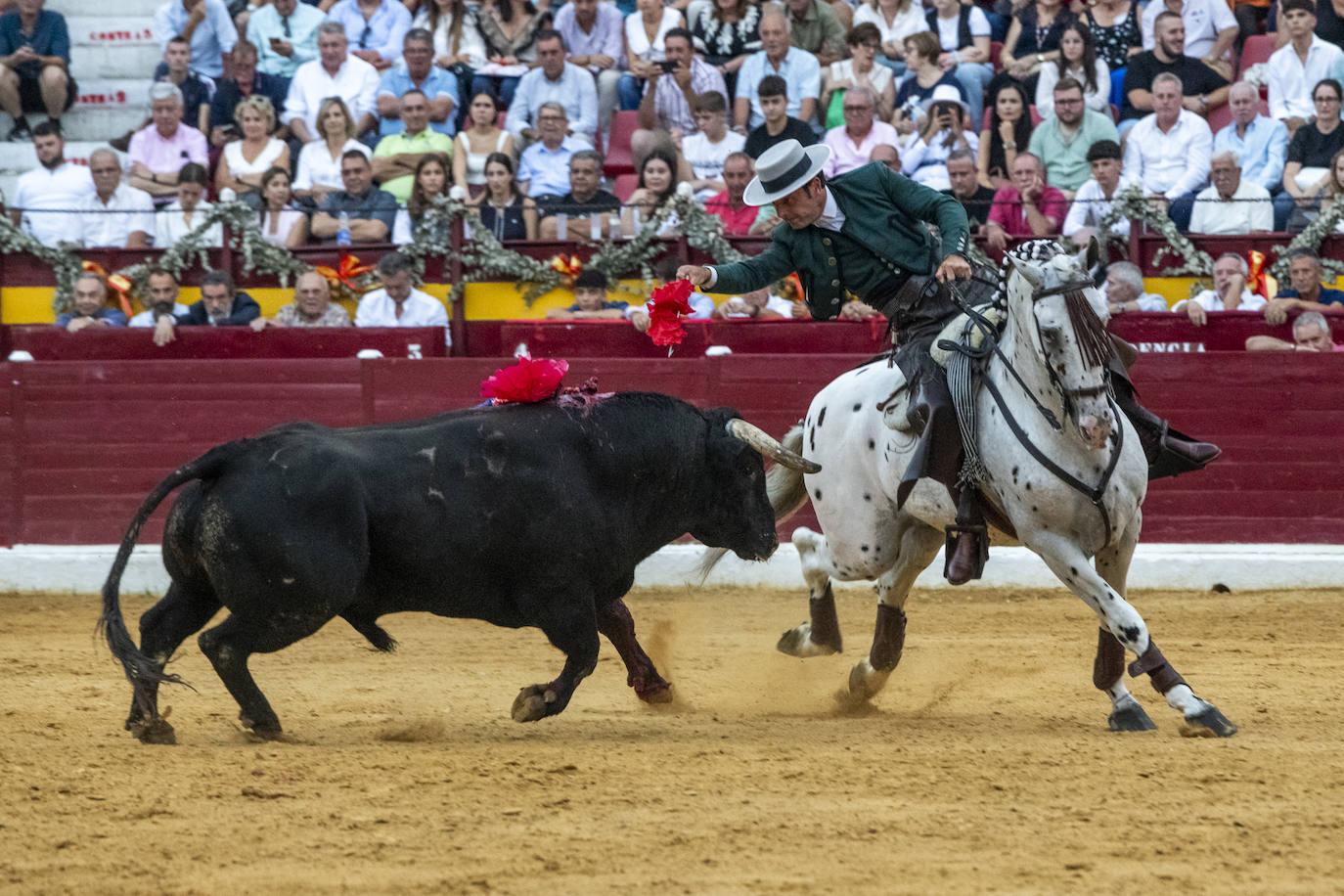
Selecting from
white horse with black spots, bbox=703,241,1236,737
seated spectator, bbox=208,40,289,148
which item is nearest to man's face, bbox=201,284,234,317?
seated spectator, bbox=208,40,289,148

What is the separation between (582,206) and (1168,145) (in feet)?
13.5

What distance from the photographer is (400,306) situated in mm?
10945

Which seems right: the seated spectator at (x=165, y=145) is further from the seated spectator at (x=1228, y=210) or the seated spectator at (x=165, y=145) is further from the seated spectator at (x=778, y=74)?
the seated spectator at (x=1228, y=210)

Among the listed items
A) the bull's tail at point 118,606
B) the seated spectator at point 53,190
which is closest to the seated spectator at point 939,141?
the seated spectator at point 53,190

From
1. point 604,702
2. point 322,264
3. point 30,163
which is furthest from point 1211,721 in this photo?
point 30,163

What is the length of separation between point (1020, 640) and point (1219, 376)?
2853 mm

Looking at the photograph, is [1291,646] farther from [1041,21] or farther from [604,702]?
[1041,21]

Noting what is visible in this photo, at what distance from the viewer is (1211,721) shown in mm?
5387

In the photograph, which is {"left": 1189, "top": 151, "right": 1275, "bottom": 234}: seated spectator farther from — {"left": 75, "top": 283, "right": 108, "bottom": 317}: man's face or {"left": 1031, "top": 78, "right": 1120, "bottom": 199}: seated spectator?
{"left": 75, "top": 283, "right": 108, "bottom": 317}: man's face

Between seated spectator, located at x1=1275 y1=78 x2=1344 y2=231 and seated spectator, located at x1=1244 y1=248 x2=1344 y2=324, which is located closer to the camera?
seated spectator, located at x1=1244 y1=248 x2=1344 y2=324

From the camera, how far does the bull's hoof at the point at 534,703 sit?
5.61 metres

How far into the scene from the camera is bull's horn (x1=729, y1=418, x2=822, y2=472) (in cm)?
595

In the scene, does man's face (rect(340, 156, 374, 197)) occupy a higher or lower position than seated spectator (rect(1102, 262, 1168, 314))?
higher

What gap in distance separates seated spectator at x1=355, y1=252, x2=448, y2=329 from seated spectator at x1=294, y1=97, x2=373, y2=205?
1.58 meters
